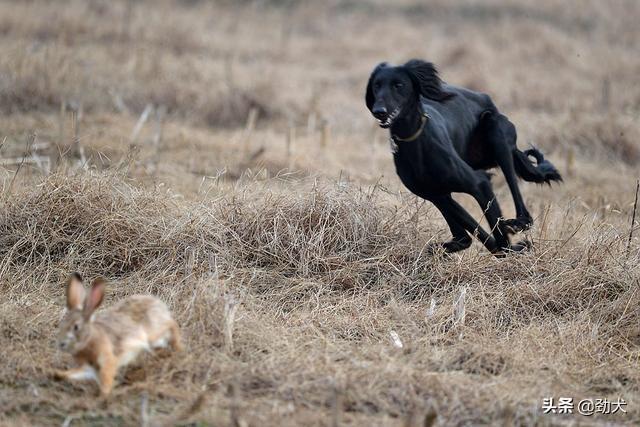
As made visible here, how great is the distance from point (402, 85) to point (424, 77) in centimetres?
19

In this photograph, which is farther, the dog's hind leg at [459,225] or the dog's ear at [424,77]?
the dog's hind leg at [459,225]

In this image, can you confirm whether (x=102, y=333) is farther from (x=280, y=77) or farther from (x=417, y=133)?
(x=280, y=77)

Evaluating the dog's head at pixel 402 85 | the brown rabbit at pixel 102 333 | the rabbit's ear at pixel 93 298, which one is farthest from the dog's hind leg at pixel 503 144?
the rabbit's ear at pixel 93 298

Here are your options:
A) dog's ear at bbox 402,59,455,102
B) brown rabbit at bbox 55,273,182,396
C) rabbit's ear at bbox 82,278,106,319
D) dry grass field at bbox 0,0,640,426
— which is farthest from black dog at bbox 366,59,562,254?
rabbit's ear at bbox 82,278,106,319

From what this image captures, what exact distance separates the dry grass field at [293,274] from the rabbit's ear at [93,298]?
1.44ft

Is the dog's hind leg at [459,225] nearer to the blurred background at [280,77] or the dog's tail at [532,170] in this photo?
the dog's tail at [532,170]

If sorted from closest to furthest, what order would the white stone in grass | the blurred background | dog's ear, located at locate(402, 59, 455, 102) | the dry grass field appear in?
the dry grass field → the white stone in grass → dog's ear, located at locate(402, 59, 455, 102) → the blurred background

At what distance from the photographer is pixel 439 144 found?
639 cm

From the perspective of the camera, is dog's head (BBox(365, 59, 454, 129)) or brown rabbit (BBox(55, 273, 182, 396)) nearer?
brown rabbit (BBox(55, 273, 182, 396))

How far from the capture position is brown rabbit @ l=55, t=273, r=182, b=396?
14.1ft

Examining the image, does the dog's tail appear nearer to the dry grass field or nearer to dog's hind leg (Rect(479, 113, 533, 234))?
dog's hind leg (Rect(479, 113, 533, 234))

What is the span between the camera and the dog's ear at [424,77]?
640cm

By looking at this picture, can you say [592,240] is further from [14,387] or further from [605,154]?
[605,154]

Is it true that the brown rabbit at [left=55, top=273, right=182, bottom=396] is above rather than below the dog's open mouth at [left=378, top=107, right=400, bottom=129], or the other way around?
below
